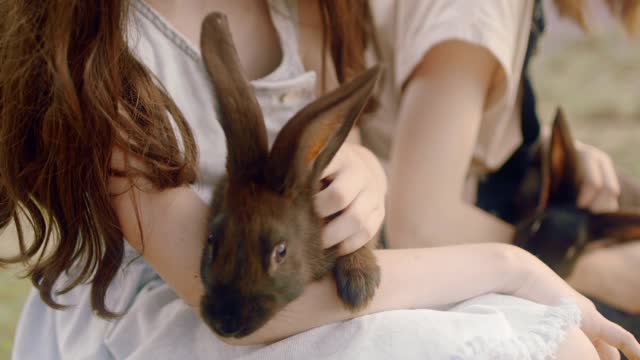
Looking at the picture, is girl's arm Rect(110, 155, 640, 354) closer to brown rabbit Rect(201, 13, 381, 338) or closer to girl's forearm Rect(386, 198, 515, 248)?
brown rabbit Rect(201, 13, 381, 338)

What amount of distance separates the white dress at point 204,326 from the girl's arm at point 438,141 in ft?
0.56

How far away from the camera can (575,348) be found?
32.7 inches

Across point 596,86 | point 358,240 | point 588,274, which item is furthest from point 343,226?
point 596,86

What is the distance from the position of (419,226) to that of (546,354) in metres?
0.36

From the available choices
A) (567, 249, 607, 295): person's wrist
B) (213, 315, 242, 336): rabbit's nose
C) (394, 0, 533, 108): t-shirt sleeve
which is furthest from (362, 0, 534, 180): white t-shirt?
(213, 315, 242, 336): rabbit's nose

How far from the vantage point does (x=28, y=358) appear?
3.36 ft

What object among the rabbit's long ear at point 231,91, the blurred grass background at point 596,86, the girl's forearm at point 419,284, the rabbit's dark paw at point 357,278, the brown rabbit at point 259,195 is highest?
the rabbit's long ear at point 231,91

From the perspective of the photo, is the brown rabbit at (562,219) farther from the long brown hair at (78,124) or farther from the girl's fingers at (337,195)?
the long brown hair at (78,124)

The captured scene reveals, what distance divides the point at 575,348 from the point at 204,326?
1.37 feet

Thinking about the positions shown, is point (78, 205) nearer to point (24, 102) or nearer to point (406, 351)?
point (24, 102)

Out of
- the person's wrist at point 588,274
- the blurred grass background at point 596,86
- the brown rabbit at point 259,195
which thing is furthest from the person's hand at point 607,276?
the blurred grass background at point 596,86

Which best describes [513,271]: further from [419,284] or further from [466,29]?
[466,29]

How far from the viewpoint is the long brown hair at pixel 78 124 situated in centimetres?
83

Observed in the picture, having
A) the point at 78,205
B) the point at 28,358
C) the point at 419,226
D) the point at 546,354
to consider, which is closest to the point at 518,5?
the point at 419,226
